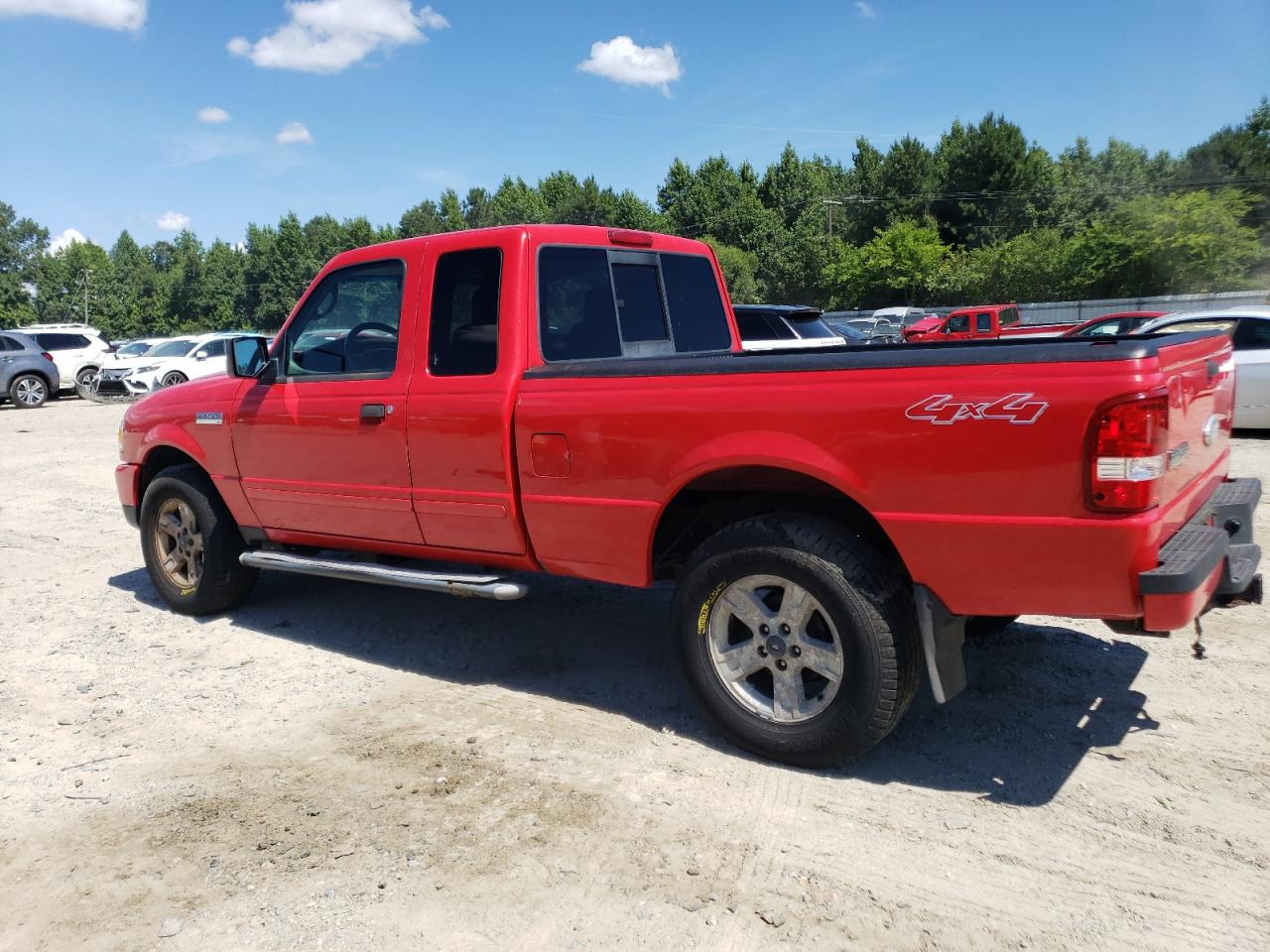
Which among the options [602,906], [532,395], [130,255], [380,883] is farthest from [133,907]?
[130,255]

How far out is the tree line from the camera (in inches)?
1613

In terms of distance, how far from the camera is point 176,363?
2305 cm

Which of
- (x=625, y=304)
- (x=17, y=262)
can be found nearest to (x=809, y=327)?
(x=625, y=304)

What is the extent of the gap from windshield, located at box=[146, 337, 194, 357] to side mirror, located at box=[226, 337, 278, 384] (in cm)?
2091

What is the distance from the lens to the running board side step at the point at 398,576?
4.21 meters

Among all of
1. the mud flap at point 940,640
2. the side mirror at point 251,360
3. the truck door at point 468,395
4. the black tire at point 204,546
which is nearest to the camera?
the mud flap at point 940,640

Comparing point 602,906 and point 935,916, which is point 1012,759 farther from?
point 602,906

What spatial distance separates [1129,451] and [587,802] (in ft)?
7.06

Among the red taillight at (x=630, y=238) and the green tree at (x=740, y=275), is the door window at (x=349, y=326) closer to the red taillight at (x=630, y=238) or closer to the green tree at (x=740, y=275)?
the red taillight at (x=630, y=238)

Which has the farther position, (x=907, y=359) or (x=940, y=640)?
(x=940, y=640)

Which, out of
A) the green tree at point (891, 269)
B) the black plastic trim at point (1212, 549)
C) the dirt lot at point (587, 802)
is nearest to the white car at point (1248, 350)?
the dirt lot at point (587, 802)

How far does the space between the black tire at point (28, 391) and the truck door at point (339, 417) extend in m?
20.6

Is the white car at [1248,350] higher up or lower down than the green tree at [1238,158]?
lower down

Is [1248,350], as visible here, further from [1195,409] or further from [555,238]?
[555,238]
